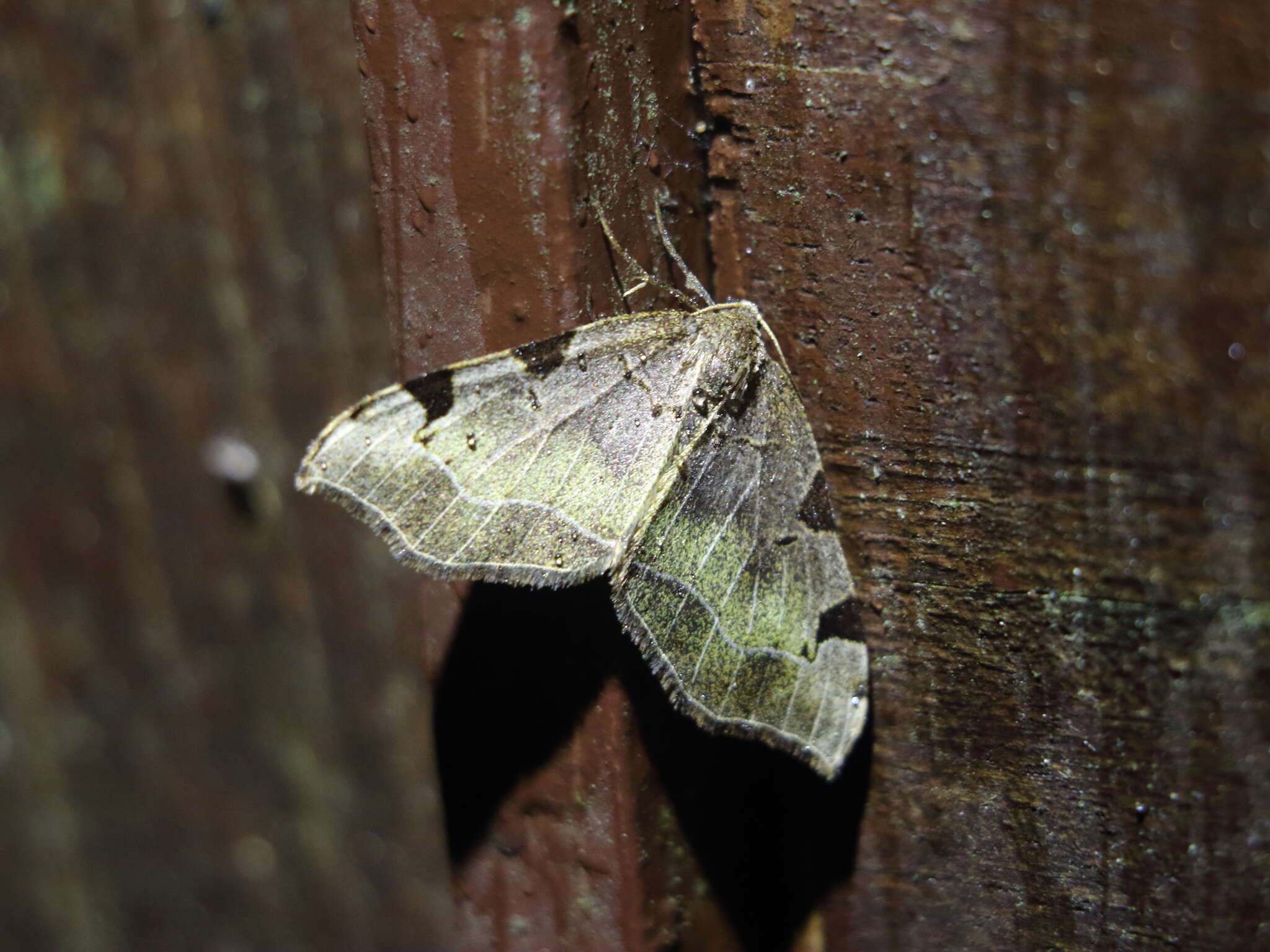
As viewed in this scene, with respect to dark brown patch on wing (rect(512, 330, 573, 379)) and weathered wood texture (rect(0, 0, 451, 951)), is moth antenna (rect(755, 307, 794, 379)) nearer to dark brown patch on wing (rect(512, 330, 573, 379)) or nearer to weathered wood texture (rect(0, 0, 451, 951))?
dark brown patch on wing (rect(512, 330, 573, 379))

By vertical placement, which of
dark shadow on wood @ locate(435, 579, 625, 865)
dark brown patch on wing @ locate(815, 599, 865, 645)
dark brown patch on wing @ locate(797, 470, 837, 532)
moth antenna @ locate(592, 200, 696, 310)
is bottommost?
dark shadow on wood @ locate(435, 579, 625, 865)

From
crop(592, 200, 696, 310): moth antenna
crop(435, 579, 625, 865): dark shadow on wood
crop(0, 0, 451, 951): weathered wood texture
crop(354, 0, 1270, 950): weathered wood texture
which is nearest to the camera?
crop(354, 0, 1270, 950): weathered wood texture

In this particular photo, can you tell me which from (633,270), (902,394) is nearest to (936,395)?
(902,394)

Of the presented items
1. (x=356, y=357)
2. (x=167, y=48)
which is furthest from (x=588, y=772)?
(x=167, y=48)

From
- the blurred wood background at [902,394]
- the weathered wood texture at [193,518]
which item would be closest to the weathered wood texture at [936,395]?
the blurred wood background at [902,394]

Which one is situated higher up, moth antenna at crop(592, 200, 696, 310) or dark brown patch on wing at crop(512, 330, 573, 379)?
moth antenna at crop(592, 200, 696, 310)

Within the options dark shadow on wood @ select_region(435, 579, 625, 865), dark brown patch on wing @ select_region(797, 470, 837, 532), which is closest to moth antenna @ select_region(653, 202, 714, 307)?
dark brown patch on wing @ select_region(797, 470, 837, 532)

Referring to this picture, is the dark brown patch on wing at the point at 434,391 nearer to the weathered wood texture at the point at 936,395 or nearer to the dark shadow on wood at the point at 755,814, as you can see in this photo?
the weathered wood texture at the point at 936,395

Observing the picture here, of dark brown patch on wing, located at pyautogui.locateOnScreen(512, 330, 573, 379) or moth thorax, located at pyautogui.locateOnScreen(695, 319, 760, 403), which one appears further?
moth thorax, located at pyautogui.locateOnScreen(695, 319, 760, 403)
